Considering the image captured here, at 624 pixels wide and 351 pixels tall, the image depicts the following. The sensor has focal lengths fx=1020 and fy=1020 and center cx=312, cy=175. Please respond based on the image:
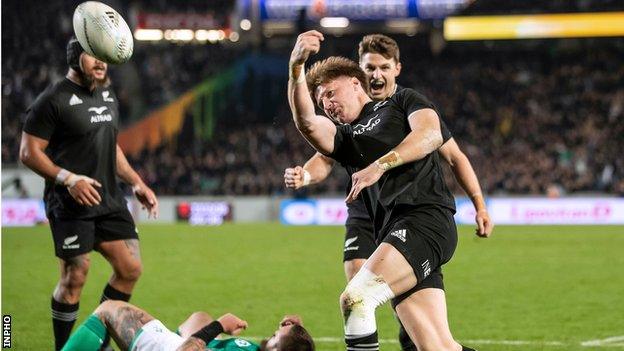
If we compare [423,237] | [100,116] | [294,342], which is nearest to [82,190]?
[100,116]

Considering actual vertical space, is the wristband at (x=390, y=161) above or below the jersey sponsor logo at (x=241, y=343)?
above

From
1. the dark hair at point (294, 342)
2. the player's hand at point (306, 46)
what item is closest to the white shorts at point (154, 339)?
the dark hair at point (294, 342)

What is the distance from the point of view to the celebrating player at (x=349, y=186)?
622 centimetres

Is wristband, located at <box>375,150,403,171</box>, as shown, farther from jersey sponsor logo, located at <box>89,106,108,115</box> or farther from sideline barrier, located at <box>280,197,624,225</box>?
sideline barrier, located at <box>280,197,624,225</box>

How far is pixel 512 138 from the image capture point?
35500 mm

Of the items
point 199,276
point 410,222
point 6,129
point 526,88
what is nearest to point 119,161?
point 410,222

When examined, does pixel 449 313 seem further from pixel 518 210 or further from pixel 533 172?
pixel 533 172

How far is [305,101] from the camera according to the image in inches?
220

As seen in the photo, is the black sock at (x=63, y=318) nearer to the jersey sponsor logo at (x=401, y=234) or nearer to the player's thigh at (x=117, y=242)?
the player's thigh at (x=117, y=242)

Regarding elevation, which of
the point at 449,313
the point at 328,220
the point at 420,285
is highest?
the point at 420,285

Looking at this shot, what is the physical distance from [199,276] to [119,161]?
21.3ft

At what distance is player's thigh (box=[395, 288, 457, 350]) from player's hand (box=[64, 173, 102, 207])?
2.73 meters

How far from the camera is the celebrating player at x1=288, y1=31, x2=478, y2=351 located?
5.36 m

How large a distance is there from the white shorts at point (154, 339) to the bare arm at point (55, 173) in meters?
1.71
